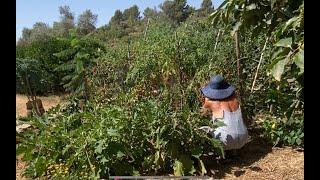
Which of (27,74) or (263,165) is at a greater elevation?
(27,74)

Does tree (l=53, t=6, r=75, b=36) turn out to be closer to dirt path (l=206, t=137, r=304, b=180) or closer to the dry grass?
the dry grass

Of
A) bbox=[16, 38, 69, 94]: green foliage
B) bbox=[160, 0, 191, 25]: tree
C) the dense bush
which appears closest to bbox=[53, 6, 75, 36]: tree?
bbox=[160, 0, 191, 25]: tree

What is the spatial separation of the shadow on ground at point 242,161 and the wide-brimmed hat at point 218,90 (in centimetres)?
66

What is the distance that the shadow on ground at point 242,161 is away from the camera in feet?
14.1

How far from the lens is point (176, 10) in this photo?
24.2m

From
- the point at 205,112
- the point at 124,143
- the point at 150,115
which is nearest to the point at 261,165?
the point at 205,112

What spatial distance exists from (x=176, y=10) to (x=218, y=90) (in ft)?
66.1

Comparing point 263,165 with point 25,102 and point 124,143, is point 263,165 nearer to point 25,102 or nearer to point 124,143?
point 124,143

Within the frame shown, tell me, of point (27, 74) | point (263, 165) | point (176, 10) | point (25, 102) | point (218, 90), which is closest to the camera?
point (263, 165)

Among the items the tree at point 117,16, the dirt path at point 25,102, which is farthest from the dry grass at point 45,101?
the tree at point 117,16

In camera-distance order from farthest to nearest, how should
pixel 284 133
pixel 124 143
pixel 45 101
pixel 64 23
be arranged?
pixel 64 23 < pixel 45 101 < pixel 284 133 < pixel 124 143
